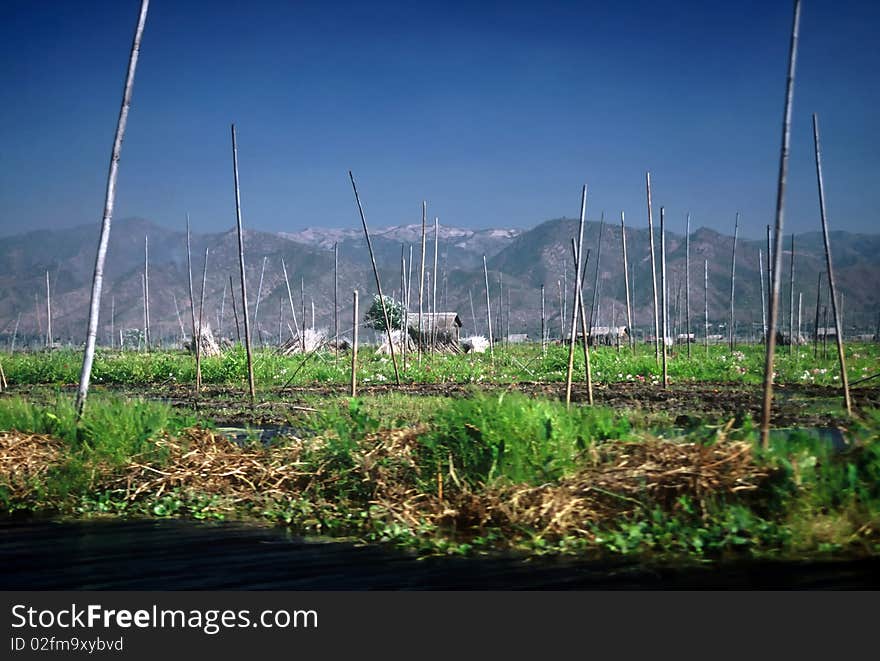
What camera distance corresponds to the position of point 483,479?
557 centimetres

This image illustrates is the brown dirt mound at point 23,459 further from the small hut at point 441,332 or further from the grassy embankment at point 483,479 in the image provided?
the small hut at point 441,332

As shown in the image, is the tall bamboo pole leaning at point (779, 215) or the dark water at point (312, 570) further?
the tall bamboo pole leaning at point (779, 215)

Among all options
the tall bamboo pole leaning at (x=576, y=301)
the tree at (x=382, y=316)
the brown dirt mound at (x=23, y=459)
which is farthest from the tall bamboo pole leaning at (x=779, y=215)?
the tree at (x=382, y=316)

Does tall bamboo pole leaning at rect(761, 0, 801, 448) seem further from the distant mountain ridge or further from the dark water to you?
the distant mountain ridge

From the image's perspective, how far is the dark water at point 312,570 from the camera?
432 cm

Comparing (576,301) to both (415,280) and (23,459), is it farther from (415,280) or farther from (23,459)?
(415,280)

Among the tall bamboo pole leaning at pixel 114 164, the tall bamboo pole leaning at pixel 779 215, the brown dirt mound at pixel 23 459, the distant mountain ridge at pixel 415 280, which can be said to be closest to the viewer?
the tall bamboo pole leaning at pixel 779 215

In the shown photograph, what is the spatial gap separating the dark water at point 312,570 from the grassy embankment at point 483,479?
0.88 ft

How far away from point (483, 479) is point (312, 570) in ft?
4.78

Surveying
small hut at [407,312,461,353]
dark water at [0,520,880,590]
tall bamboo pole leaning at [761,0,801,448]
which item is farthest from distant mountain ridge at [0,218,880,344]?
dark water at [0,520,880,590]

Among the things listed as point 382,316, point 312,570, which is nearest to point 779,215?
point 312,570

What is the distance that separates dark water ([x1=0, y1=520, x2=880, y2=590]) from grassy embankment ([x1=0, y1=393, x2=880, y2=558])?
27 centimetres
